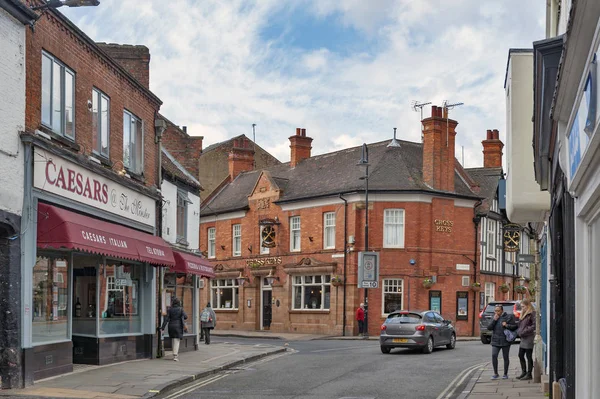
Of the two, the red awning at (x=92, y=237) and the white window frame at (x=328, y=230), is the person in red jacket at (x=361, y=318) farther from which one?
the red awning at (x=92, y=237)

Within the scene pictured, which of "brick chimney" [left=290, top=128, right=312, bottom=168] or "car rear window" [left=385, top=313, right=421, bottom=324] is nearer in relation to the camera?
"car rear window" [left=385, top=313, right=421, bottom=324]

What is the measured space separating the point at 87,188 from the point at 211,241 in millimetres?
35878

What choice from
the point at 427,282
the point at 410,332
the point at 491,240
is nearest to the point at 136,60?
the point at 410,332

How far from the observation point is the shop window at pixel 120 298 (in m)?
20.6

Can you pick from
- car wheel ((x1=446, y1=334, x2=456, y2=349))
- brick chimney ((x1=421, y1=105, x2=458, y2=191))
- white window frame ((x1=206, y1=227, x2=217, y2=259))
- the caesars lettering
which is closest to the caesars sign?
the caesars lettering

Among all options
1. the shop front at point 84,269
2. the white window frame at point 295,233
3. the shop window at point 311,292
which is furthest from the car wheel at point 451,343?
the white window frame at point 295,233

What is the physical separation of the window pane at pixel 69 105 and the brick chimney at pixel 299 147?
34549mm

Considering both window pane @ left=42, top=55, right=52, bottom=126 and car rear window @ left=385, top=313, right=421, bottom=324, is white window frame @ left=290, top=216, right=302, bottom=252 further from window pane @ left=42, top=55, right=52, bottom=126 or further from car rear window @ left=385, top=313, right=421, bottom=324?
window pane @ left=42, top=55, right=52, bottom=126

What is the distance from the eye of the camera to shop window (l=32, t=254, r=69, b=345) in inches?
659

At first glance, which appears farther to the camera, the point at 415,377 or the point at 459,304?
the point at 459,304

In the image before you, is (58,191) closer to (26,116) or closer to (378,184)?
(26,116)

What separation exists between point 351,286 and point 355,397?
93.0ft

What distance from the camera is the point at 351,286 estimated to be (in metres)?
43.6

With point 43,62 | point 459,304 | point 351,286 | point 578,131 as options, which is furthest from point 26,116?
point 459,304
